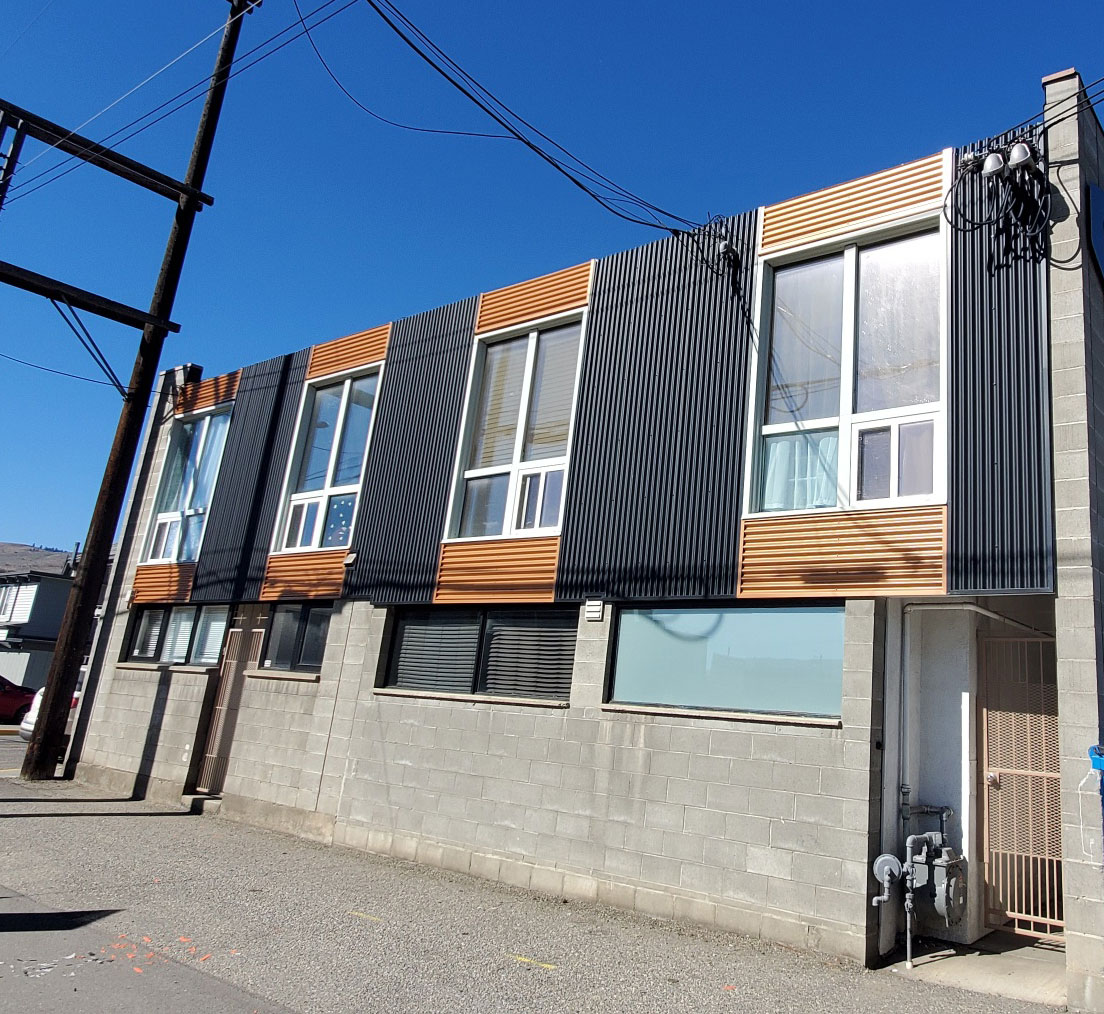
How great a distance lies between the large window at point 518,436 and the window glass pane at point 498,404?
0.5 inches

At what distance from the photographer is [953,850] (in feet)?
23.1

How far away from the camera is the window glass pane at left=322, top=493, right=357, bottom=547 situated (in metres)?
12.0

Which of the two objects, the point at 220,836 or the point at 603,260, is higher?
the point at 603,260

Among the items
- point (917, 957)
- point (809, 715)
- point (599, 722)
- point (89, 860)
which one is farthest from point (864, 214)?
point (89, 860)

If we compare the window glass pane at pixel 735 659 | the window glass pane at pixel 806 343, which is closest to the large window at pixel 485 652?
the window glass pane at pixel 735 659

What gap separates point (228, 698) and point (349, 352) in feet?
17.7

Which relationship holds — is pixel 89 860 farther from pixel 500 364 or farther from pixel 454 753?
pixel 500 364

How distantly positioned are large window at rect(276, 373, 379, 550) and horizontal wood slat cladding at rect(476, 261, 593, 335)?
7.57 feet

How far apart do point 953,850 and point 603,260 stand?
6.89m

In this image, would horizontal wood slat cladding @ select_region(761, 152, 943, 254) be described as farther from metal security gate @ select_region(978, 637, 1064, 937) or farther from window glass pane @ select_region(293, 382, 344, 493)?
window glass pane @ select_region(293, 382, 344, 493)

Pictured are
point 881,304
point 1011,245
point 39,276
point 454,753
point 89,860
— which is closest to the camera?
point 1011,245

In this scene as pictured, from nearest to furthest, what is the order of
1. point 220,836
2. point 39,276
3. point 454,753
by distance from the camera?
point 454,753 → point 220,836 → point 39,276

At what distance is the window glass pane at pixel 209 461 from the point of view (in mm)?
14570

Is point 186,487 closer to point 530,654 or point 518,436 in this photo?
point 518,436
